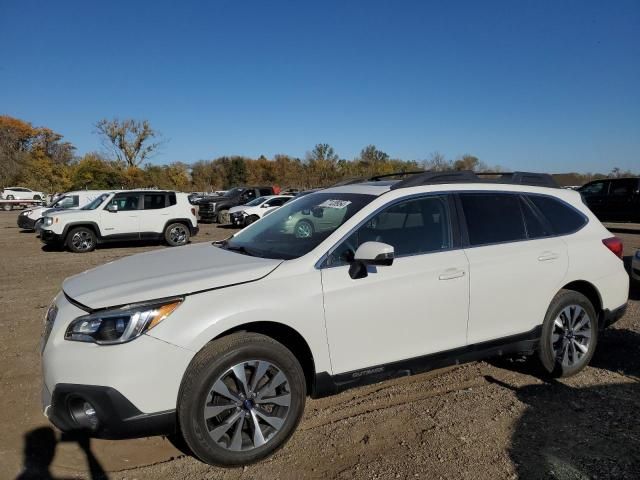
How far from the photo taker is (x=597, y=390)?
3.95 meters

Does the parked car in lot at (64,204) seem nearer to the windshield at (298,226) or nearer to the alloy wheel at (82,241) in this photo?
the alloy wheel at (82,241)

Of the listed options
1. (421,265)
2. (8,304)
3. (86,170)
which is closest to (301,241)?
(421,265)

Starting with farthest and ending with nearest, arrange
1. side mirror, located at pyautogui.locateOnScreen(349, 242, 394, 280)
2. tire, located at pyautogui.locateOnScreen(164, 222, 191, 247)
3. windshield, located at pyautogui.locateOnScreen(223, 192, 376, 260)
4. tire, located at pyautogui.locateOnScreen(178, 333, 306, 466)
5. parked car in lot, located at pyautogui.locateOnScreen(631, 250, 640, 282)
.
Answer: tire, located at pyautogui.locateOnScreen(164, 222, 191, 247) → parked car in lot, located at pyautogui.locateOnScreen(631, 250, 640, 282) → windshield, located at pyautogui.locateOnScreen(223, 192, 376, 260) → side mirror, located at pyautogui.locateOnScreen(349, 242, 394, 280) → tire, located at pyautogui.locateOnScreen(178, 333, 306, 466)

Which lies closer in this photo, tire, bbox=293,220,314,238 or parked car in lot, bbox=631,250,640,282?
tire, bbox=293,220,314,238

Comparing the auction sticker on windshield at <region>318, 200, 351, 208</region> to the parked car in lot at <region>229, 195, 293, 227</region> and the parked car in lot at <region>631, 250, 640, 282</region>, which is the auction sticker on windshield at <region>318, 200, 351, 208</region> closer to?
the parked car in lot at <region>631, 250, 640, 282</region>

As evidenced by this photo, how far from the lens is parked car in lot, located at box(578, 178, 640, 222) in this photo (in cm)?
1656

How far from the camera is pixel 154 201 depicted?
1446cm

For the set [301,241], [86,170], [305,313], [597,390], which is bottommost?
[597,390]

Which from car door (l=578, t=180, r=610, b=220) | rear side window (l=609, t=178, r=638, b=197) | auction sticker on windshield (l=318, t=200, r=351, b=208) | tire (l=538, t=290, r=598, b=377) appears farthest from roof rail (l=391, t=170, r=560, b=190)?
car door (l=578, t=180, r=610, b=220)

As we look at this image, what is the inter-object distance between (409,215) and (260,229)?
4.32ft

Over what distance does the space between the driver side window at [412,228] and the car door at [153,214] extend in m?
12.1

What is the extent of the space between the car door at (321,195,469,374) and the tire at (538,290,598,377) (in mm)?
978

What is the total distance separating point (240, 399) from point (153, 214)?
12.5 metres

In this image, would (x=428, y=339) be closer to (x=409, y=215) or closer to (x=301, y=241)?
(x=409, y=215)
